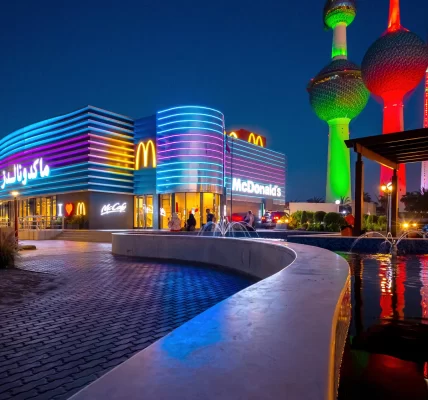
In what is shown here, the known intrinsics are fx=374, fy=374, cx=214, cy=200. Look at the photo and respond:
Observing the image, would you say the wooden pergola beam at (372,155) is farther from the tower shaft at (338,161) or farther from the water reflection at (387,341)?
the tower shaft at (338,161)

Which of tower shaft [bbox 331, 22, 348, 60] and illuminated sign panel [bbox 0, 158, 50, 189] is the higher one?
tower shaft [bbox 331, 22, 348, 60]

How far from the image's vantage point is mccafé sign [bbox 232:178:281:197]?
54.2 meters

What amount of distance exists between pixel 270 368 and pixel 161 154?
37647mm

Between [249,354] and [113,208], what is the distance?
3805 cm

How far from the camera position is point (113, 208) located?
38.5m

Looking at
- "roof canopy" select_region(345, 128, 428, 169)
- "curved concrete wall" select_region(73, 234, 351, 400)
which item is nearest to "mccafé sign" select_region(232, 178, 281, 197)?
"roof canopy" select_region(345, 128, 428, 169)

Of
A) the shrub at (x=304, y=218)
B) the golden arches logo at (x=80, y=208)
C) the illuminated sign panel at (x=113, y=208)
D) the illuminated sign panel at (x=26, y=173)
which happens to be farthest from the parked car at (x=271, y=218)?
the illuminated sign panel at (x=26, y=173)

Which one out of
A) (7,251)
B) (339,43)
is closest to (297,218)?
(7,251)

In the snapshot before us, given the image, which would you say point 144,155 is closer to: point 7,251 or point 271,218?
point 271,218

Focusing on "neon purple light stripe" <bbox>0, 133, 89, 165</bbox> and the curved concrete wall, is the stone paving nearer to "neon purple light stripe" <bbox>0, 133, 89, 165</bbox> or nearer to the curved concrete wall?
the curved concrete wall

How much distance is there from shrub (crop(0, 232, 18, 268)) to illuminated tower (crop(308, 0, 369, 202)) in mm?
79741

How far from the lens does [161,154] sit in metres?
38.6

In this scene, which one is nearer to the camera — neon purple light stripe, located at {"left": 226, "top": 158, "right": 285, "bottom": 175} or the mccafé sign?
the mccafé sign

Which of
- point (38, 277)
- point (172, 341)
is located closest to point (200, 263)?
point (38, 277)
